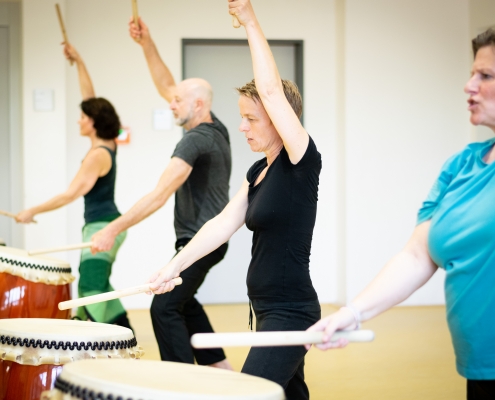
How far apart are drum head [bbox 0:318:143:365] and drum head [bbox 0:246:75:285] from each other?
780 mm

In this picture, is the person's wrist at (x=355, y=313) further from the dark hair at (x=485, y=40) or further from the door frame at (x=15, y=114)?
the door frame at (x=15, y=114)

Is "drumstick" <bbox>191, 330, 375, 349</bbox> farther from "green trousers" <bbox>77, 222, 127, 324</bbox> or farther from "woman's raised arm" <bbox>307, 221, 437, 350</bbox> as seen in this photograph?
"green trousers" <bbox>77, 222, 127, 324</bbox>

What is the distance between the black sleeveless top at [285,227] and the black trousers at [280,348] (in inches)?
1.0

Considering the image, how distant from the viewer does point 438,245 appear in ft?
4.84

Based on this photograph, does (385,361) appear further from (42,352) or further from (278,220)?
(42,352)

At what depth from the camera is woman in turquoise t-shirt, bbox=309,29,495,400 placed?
1.41 meters

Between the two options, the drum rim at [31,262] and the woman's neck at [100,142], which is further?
the woman's neck at [100,142]

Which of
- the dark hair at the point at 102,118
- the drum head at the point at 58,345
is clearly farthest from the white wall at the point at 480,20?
the drum head at the point at 58,345

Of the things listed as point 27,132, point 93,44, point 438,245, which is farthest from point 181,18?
point 438,245

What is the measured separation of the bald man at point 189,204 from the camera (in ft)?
10.5

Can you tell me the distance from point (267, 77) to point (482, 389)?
94 cm

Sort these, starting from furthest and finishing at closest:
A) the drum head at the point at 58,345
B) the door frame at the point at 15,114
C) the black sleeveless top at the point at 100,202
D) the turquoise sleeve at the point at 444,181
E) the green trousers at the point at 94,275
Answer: the door frame at the point at 15,114 < the black sleeveless top at the point at 100,202 < the green trousers at the point at 94,275 < the drum head at the point at 58,345 < the turquoise sleeve at the point at 444,181

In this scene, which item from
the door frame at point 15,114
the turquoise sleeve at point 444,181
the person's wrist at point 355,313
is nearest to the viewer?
the person's wrist at point 355,313

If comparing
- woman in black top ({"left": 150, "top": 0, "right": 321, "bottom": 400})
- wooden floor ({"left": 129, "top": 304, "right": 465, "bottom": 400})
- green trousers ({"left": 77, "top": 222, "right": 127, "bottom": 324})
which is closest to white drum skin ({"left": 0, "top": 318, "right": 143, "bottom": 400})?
woman in black top ({"left": 150, "top": 0, "right": 321, "bottom": 400})
